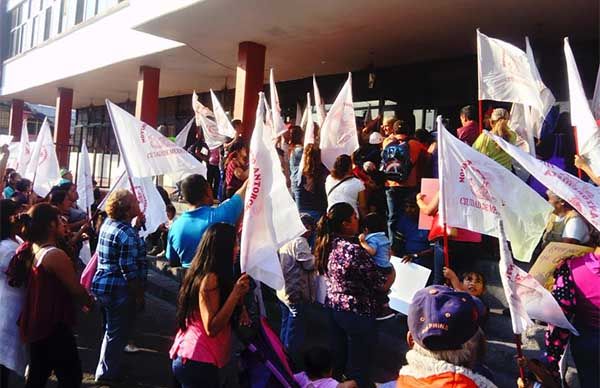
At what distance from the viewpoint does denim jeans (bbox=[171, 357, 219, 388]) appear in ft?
10.1

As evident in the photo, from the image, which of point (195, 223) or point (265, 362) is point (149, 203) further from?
point (265, 362)

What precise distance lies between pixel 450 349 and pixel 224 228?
155cm

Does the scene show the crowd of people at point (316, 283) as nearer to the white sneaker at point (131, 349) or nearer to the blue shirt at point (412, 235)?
the blue shirt at point (412, 235)

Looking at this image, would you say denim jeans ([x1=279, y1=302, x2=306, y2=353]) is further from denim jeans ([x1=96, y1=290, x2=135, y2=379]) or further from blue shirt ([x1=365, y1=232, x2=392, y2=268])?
denim jeans ([x1=96, y1=290, x2=135, y2=379])

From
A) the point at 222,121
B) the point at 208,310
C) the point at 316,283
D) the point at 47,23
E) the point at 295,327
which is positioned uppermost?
the point at 47,23

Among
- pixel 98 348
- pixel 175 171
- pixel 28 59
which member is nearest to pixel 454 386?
pixel 175 171

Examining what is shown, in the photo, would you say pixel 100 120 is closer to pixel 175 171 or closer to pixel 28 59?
pixel 28 59

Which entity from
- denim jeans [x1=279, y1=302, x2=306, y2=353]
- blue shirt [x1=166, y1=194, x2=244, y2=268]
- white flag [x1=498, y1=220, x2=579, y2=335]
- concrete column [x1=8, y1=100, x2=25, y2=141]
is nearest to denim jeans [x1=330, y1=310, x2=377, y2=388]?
denim jeans [x1=279, y1=302, x2=306, y2=353]

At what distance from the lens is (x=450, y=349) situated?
6.94 ft

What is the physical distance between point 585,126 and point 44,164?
23.2ft

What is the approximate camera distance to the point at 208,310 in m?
3.02

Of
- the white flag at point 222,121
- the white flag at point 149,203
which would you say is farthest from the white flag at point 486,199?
the white flag at point 222,121

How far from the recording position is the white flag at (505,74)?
4.57m

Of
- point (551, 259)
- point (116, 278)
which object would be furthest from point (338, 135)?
point (551, 259)
